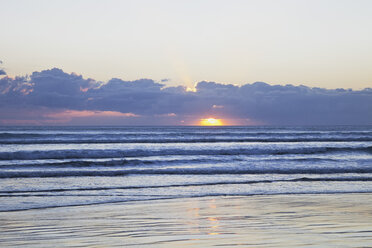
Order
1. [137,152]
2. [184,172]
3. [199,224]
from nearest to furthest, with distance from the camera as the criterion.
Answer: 1. [199,224]
2. [184,172]
3. [137,152]

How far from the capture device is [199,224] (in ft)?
21.4

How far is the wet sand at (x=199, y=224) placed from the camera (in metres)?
5.42

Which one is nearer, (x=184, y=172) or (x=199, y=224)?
(x=199, y=224)

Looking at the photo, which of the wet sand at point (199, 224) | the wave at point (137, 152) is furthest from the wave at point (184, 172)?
the wave at point (137, 152)

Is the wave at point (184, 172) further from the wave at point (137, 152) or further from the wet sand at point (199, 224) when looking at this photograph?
the wave at point (137, 152)

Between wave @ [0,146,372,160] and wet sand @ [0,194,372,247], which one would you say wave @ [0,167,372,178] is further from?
wave @ [0,146,372,160]

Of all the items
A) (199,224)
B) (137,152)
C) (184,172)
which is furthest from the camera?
(137,152)

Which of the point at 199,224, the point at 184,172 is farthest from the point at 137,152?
the point at 199,224

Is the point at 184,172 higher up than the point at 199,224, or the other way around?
the point at 199,224

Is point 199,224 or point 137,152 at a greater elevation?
point 199,224

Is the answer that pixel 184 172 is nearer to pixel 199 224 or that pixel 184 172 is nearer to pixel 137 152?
pixel 199 224

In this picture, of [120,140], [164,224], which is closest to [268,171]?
[164,224]

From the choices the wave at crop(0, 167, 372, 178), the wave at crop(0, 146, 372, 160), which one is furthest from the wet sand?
the wave at crop(0, 146, 372, 160)

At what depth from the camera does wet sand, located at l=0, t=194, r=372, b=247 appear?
5.42 metres
